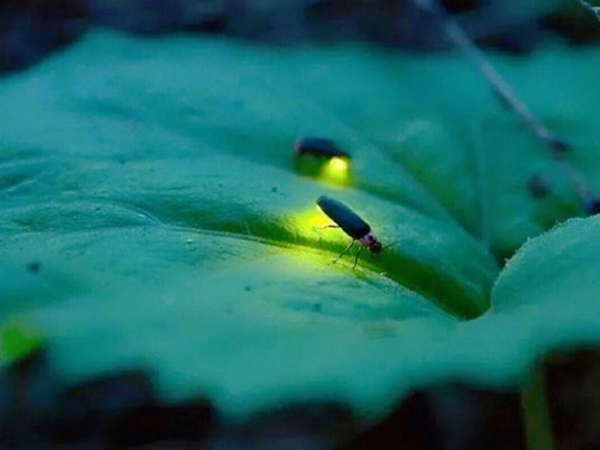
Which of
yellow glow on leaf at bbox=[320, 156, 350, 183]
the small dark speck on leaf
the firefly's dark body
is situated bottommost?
yellow glow on leaf at bbox=[320, 156, 350, 183]

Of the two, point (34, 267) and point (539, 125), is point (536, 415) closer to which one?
point (34, 267)

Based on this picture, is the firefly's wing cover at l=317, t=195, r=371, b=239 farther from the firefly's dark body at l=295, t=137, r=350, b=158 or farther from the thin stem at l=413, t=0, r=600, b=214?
the thin stem at l=413, t=0, r=600, b=214

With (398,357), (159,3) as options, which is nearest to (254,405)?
(398,357)

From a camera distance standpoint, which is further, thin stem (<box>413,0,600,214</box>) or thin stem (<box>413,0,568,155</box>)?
thin stem (<box>413,0,568,155</box>)

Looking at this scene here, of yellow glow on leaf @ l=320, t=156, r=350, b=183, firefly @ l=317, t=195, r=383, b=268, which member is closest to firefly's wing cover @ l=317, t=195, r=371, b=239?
firefly @ l=317, t=195, r=383, b=268

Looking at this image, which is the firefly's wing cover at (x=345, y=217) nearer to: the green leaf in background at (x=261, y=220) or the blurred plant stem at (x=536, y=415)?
the green leaf in background at (x=261, y=220)

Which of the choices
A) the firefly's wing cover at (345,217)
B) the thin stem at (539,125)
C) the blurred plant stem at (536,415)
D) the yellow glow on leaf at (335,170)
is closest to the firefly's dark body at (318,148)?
the yellow glow on leaf at (335,170)
